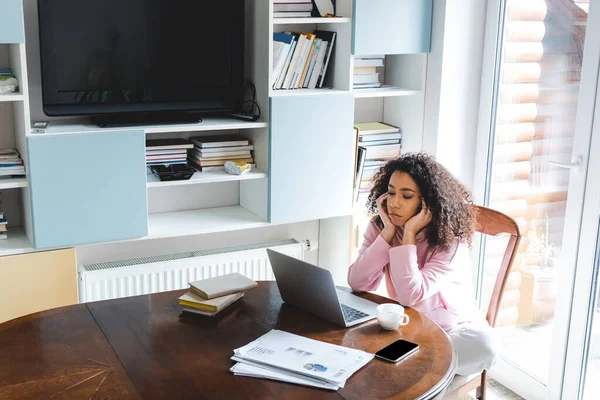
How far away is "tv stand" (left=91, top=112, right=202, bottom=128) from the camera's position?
2.87m

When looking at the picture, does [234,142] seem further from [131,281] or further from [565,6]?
[565,6]

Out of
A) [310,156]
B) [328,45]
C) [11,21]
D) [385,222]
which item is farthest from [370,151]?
[11,21]

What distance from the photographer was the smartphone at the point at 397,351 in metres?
1.90

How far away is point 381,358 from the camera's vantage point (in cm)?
190

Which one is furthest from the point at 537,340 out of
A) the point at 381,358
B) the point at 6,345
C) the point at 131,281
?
the point at 6,345

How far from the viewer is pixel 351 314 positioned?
7.17 feet

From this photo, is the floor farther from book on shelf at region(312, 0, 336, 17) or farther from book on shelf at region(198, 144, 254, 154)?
book on shelf at region(312, 0, 336, 17)

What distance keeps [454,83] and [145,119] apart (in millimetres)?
1341

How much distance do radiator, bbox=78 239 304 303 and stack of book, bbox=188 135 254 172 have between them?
1.41ft

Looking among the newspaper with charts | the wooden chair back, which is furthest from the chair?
the newspaper with charts

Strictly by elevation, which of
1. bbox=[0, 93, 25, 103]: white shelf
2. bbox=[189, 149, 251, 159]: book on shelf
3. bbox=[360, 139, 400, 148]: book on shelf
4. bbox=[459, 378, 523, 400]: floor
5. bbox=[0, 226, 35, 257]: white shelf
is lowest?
bbox=[459, 378, 523, 400]: floor

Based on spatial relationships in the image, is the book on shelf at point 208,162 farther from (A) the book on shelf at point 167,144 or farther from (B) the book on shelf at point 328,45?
(B) the book on shelf at point 328,45

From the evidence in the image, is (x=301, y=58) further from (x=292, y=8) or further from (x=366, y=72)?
(x=366, y=72)

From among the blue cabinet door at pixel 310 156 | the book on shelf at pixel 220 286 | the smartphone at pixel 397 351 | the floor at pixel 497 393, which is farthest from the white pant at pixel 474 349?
the blue cabinet door at pixel 310 156
